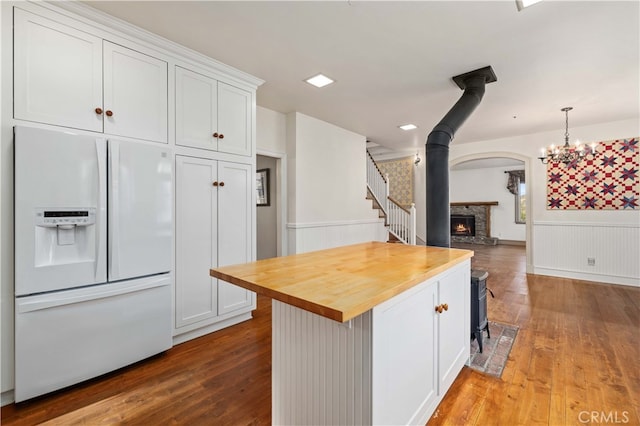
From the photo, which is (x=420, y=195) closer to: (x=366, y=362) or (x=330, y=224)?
(x=330, y=224)

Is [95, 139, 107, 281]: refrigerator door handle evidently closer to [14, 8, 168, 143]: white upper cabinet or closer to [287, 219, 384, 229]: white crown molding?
[14, 8, 168, 143]: white upper cabinet

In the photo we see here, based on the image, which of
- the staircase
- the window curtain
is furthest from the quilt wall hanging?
the window curtain

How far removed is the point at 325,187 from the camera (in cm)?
449

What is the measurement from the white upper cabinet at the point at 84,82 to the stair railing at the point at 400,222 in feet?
15.1

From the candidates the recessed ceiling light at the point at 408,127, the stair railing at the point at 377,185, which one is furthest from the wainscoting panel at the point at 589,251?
the recessed ceiling light at the point at 408,127

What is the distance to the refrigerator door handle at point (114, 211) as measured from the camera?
1.97 m

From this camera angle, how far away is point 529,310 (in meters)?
3.27

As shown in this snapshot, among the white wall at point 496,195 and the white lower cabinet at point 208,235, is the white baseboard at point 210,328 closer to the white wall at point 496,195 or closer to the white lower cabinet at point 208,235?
the white lower cabinet at point 208,235

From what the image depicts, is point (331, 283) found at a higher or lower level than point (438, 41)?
lower

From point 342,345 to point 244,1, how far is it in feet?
7.08

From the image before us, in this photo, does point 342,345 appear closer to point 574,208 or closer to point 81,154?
point 81,154

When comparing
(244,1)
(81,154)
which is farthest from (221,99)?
(81,154)

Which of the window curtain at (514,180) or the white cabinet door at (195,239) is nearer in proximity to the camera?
the white cabinet door at (195,239)

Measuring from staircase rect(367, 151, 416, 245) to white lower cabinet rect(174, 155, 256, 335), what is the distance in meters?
3.39
